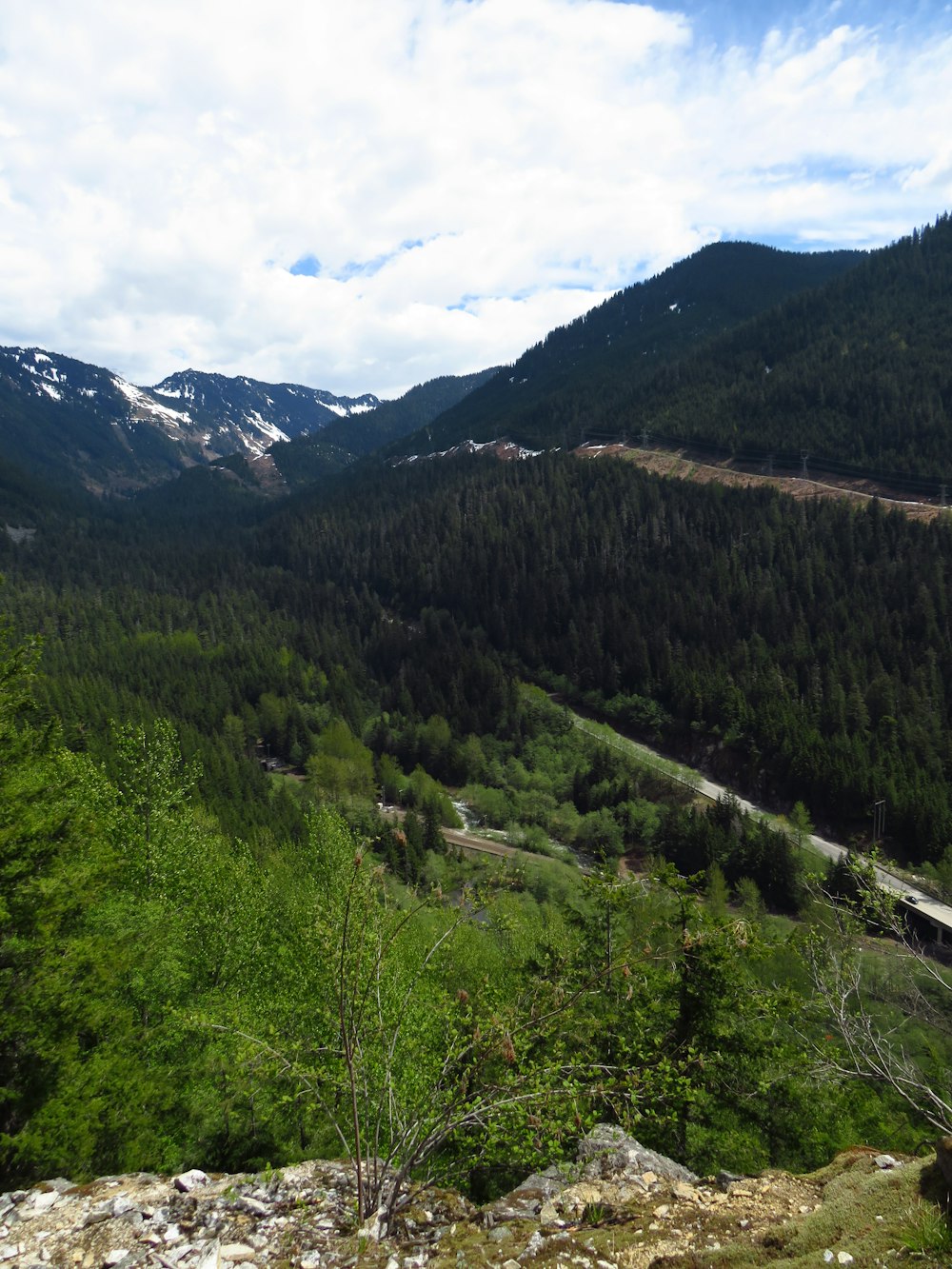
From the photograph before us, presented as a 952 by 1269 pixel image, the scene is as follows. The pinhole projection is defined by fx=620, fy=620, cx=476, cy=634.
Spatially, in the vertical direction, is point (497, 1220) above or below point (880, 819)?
above

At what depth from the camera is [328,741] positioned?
103188mm

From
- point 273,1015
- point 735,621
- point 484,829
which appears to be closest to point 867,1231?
point 273,1015

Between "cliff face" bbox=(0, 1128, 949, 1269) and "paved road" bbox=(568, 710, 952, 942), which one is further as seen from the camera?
"paved road" bbox=(568, 710, 952, 942)

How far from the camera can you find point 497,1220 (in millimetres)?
→ 9445

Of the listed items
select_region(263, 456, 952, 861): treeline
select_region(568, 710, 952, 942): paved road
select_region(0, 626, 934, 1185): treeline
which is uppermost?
select_region(0, 626, 934, 1185): treeline

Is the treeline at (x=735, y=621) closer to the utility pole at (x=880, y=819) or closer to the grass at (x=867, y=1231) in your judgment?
the utility pole at (x=880, y=819)

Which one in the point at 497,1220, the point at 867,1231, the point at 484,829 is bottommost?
the point at 484,829

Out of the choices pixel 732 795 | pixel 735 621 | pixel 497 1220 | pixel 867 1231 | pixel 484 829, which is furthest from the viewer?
pixel 735 621

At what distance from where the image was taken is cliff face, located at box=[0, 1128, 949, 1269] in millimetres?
7645

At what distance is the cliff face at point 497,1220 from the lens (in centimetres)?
764

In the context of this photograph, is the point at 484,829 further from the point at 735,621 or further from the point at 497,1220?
the point at 497,1220

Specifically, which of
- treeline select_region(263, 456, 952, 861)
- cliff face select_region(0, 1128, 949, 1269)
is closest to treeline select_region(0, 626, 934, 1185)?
cliff face select_region(0, 1128, 949, 1269)

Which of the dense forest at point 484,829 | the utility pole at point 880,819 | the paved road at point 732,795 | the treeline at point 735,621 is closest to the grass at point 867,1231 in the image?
the dense forest at point 484,829

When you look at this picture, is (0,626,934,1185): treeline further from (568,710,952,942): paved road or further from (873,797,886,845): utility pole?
(873,797,886,845): utility pole
